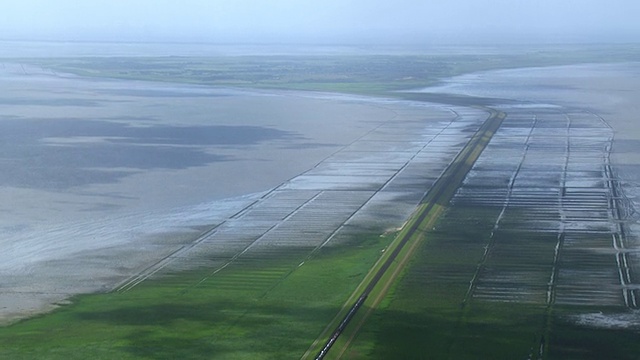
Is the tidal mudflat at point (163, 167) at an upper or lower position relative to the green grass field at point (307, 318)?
lower

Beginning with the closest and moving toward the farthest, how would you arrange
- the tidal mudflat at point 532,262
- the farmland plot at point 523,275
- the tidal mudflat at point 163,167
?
the farmland plot at point 523,275 < the tidal mudflat at point 532,262 < the tidal mudflat at point 163,167

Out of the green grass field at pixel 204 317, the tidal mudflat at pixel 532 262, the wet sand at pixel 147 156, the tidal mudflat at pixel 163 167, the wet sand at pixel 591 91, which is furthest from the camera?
the wet sand at pixel 591 91

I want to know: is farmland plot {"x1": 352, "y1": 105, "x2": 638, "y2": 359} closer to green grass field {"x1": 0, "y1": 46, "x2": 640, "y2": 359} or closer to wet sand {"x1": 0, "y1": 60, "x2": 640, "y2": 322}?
green grass field {"x1": 0, "y1": 46, "x2": 640, "y2": 359}

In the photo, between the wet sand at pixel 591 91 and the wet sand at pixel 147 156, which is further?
the wet sand at pixel 591 91

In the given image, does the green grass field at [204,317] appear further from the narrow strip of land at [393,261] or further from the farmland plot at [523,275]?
the farmland plot at [523,275]

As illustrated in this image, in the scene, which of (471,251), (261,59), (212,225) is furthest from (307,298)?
(261,59)

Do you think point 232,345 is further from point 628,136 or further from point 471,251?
point 628,136

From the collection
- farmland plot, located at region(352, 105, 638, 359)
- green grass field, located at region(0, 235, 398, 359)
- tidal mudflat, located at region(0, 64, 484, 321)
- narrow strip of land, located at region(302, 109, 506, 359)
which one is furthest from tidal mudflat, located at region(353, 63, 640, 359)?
tidal mudflat, located at region(0, 64, 484, 321)

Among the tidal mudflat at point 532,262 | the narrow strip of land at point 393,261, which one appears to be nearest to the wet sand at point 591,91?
the tidal mudflat at point 532,262

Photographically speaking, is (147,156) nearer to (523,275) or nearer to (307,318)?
(523,275)

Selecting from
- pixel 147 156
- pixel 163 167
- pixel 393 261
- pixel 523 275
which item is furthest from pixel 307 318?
pixel 147 156
